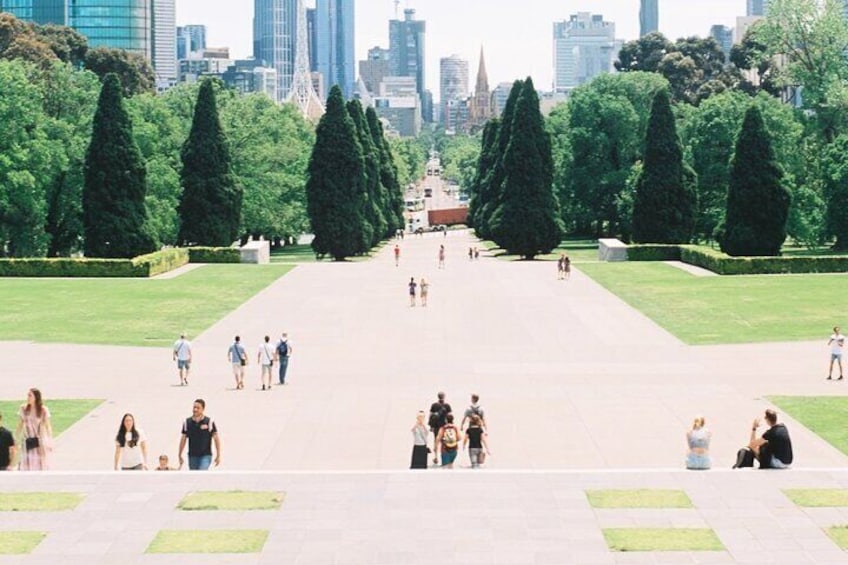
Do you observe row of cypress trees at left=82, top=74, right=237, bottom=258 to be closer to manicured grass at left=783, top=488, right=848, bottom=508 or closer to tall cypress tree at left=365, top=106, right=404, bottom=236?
tall cypress tree at left=365, top=106, right=404, bottom=236

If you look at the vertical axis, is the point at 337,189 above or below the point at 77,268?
above

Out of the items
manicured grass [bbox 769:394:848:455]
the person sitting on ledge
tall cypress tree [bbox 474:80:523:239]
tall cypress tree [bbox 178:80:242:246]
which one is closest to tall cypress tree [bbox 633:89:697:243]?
tall cypress tree [bbox 474:80:523:239]

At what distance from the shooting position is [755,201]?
6159cm

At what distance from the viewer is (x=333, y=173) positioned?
3083 inches

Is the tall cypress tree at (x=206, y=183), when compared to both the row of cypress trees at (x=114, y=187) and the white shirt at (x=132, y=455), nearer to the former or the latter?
the row of cypress trees at (x=114, y=187)

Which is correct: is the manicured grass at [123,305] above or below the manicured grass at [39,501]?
above

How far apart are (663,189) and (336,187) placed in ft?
64.9

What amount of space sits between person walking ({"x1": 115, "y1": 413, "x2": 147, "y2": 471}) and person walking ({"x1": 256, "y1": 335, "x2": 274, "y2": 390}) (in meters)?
10.4

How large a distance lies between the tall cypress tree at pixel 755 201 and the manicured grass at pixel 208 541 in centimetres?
4771

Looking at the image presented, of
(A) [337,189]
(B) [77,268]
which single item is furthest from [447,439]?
(A) [337,189]

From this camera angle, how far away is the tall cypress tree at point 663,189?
72.4 meters

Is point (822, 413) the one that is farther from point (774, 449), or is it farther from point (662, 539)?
point (662, 539)

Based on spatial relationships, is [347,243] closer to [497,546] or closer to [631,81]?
[631,81]

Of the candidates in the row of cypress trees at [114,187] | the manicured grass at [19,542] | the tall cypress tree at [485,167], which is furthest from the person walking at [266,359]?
the tall cypress tree at [485,167]
